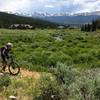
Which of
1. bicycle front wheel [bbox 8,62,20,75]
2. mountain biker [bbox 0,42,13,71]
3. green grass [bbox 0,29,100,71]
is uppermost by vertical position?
mountain biker [bbox 0,42,13,71]

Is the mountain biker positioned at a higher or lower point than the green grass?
higher

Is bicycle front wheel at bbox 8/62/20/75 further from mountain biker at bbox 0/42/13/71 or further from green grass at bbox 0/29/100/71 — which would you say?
green grass at bbox 0/29/100/71

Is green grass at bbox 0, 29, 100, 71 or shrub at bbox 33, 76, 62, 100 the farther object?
green grass at bbox 0, 29, 100, 71

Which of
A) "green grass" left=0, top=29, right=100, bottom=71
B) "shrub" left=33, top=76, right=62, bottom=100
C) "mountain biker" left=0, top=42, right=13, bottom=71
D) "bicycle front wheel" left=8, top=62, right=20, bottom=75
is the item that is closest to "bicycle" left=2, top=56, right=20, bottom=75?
"bicycle front wheel" left=8, top=62, right=20, bottom=75

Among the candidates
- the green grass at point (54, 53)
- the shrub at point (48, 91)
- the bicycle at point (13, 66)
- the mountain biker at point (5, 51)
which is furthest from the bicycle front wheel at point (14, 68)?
the shrub at point (48, 91)

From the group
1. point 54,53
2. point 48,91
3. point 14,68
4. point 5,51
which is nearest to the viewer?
point 48,91

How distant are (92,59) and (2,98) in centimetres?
3210

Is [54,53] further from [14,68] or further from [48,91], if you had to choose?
[48,91]

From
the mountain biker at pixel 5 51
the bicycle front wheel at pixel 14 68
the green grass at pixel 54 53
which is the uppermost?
the mountain biker at pixel 5 51

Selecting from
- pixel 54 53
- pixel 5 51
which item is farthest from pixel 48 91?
pixel 54 53

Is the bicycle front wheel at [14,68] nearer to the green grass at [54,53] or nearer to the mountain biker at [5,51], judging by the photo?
the mountain biker at [5,51]

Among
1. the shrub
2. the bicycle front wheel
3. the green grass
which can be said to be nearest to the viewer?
the shrub

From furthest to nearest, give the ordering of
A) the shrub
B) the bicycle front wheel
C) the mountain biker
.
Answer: the bicycle front wheel < the mountain biker < the shrub

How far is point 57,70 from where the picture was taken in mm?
15555
